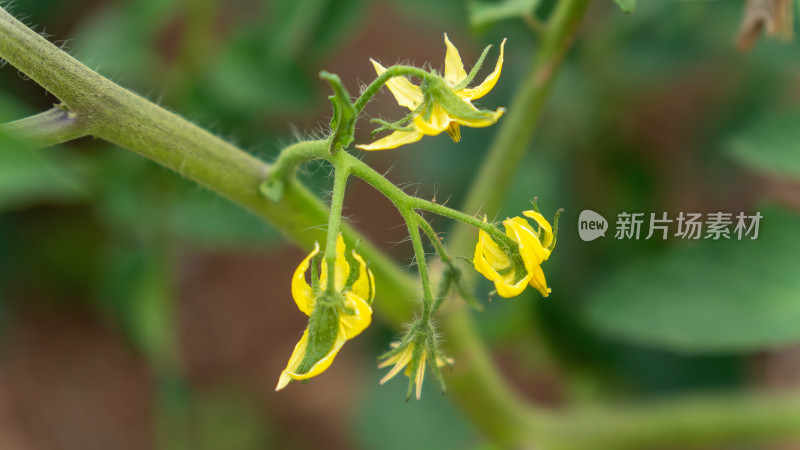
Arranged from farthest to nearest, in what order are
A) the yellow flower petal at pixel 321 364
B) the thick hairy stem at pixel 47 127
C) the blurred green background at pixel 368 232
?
the blurred green background at pixel 368 232, the thick hairy stem at pixel 47 127, the yellow flower petal at pixel 321 364

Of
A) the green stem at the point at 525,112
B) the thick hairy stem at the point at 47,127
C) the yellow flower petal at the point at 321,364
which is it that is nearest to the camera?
the yellow flower petal at the point at 321,364

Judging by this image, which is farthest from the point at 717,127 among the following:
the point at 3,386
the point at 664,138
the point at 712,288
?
the point at 3,386

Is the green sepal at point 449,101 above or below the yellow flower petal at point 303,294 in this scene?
above

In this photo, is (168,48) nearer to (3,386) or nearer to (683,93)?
(3,386)

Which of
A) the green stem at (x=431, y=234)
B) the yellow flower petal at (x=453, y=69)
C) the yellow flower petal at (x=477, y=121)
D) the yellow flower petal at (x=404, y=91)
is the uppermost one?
the yellow flower petal at (x=453, y=69)

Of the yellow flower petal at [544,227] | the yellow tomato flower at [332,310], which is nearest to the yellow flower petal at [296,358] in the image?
the yellow tomato flower at [332,310]

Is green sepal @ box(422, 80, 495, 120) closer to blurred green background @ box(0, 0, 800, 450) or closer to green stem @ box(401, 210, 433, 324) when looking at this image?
green stem @ box(401, 210, 433, 324)

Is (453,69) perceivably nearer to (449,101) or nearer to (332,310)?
(449,101)

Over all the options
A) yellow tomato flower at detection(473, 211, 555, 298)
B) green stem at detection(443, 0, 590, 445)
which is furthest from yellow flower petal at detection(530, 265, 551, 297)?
green stem at detection(443, 0, 590, 445)

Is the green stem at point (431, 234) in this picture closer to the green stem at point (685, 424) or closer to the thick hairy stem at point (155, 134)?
the thick hairy stem at point (155, 134)
